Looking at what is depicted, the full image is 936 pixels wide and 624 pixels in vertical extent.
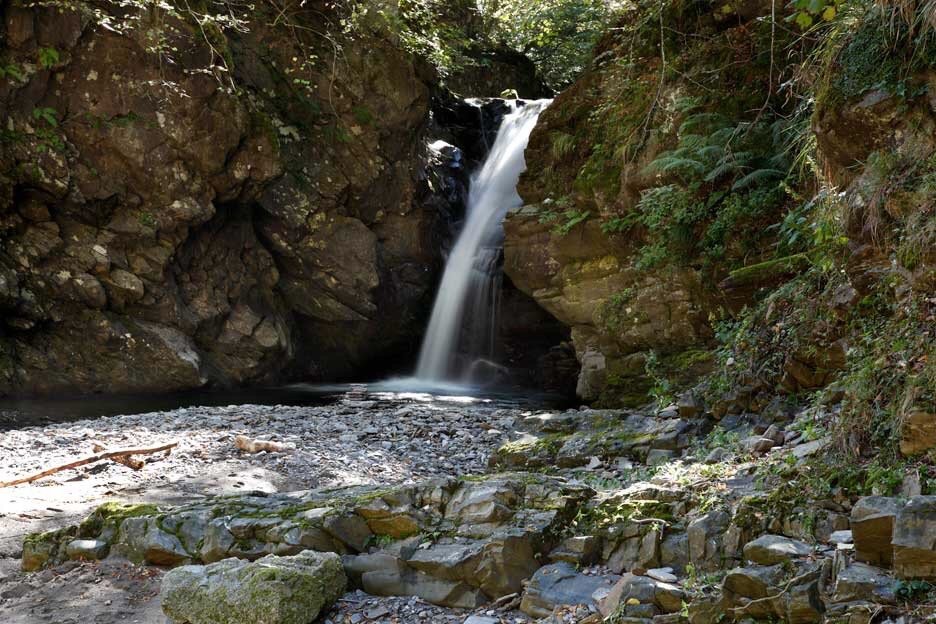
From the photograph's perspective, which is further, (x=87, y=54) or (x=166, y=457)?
(x=87, y=54)

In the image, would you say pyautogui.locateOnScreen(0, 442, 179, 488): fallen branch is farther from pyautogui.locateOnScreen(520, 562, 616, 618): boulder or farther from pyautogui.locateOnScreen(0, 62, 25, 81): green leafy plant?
pyautogui.locateOnScreen(0, 62, 25, 81): green leafy plant

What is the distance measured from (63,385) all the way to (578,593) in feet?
37.5

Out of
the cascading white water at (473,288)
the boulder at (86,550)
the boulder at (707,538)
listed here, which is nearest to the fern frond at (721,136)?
the boulder at (707,538)

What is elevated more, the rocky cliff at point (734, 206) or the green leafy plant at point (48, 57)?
the green leafy plant at point (48, 57)

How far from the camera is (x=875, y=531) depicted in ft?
9.19

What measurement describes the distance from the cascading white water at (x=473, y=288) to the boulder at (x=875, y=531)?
1213 cm

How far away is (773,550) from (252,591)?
99.6 inches

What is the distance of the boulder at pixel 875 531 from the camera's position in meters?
2.78

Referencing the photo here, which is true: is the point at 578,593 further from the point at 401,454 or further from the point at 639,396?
the point at 639,396

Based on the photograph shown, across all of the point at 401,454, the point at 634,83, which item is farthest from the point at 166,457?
the point at 634,83

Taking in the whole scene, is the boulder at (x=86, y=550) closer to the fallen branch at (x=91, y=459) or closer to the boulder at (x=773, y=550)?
the fallen branch at (x=91, y=459)

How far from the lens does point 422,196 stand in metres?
15.8

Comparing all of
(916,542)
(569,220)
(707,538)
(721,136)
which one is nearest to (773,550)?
(707,538)

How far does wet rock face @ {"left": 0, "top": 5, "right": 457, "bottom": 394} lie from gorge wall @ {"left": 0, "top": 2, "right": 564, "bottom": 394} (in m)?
0.03
